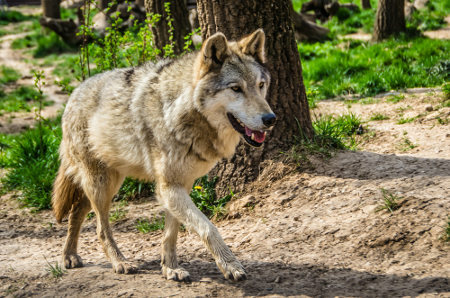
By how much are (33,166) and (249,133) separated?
421 cm

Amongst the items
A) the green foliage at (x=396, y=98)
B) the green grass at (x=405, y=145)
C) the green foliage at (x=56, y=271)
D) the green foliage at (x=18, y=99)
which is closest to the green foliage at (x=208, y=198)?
the green foliage at (x=56, y=271)

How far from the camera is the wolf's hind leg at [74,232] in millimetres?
4453

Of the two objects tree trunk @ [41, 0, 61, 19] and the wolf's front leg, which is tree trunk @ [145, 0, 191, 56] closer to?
the wolf's front leg

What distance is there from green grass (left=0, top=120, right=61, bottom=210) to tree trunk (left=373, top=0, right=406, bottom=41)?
740cm

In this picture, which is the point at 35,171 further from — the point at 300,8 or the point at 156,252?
the point at 300,8

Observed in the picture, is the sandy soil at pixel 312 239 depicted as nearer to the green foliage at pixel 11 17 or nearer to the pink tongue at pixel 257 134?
the pink tongue at pixel 257 134

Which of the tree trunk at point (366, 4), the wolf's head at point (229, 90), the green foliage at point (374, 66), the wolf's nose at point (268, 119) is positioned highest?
the tree trunk at point (366, 4)

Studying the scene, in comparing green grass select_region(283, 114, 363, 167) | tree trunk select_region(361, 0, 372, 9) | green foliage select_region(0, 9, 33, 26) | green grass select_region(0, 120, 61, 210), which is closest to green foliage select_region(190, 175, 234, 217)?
green grass select_region(283, 114, 363, 167)

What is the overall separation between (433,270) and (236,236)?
1878 millimetres

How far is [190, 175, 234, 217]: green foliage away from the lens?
529cm

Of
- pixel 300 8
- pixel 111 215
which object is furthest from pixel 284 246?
pixel 300 8

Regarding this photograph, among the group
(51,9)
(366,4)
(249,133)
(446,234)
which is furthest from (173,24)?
(51,9)

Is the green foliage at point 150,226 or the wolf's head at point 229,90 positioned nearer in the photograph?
the wolf's head at point 229,90

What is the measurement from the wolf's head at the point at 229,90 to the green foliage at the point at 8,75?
10494 mm
